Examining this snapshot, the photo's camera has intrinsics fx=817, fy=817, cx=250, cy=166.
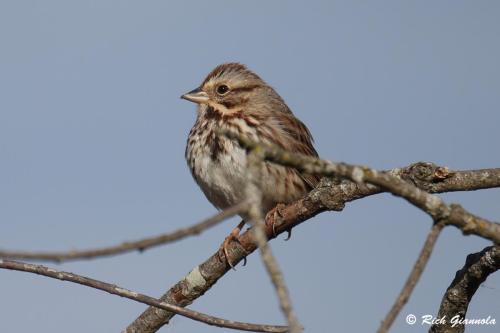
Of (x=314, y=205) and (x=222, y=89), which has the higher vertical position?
(x=222, y=89)

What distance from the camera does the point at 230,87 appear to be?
7.89 meters

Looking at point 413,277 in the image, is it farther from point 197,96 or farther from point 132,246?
point 197,96

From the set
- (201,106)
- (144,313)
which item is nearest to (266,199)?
(201,106)

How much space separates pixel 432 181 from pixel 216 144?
3.22 metres

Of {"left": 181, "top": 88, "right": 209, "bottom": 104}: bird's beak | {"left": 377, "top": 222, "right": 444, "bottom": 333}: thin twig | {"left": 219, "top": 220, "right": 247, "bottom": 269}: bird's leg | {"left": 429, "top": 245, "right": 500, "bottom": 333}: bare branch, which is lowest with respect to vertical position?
{"left": 377, "top": 222, "right": 444, "bottom": 333}: thin twig

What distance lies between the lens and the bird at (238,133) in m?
6.73

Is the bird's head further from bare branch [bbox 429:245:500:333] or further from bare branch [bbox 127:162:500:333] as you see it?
bare branch [bbox 429:245:500:333]

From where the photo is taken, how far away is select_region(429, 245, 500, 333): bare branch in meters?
4.33

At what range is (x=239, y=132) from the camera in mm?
7191

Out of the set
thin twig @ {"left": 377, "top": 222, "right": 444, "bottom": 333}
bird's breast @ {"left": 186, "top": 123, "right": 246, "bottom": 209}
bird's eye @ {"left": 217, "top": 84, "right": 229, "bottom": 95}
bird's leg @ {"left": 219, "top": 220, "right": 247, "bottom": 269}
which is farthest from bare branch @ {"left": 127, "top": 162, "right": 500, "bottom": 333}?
bird's eye @ {"left": 217, "top": 84, "right": 229, "bottom": 95}

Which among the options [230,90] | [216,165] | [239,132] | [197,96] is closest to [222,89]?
[230,90]

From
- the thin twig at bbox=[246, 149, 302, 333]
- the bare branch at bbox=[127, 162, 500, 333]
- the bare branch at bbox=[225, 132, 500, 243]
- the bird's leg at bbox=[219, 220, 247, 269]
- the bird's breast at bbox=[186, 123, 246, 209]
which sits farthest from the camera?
the bird's breast at bbox=[186, 123, 246, 209]

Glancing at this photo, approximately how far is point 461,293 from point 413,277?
208 cm

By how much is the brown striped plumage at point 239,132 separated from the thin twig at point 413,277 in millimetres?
3868
